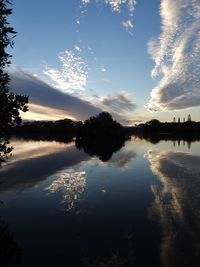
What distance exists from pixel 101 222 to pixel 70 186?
13677 mm

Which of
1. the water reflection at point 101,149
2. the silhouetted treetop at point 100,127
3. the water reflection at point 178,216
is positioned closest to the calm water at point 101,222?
the water reflection at point 178,216

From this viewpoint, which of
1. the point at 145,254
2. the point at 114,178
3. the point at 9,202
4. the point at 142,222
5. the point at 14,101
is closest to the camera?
the point at 145,254

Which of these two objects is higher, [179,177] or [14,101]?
[14,101]

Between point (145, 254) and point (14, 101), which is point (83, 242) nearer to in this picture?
point (145, 254)

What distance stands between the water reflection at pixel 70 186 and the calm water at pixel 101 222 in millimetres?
89

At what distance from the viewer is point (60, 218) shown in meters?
22.8

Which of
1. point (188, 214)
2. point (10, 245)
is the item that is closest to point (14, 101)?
point (10, 245)

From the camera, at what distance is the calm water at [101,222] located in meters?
16.1

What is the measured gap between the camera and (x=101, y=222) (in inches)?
859

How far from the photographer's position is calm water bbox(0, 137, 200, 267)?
1606 centimetres

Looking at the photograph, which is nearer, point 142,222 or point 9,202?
point 142,222

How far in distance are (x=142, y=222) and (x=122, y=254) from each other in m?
5.70

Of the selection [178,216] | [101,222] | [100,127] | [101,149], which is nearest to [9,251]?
[101,222]

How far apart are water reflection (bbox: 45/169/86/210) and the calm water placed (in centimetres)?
9
